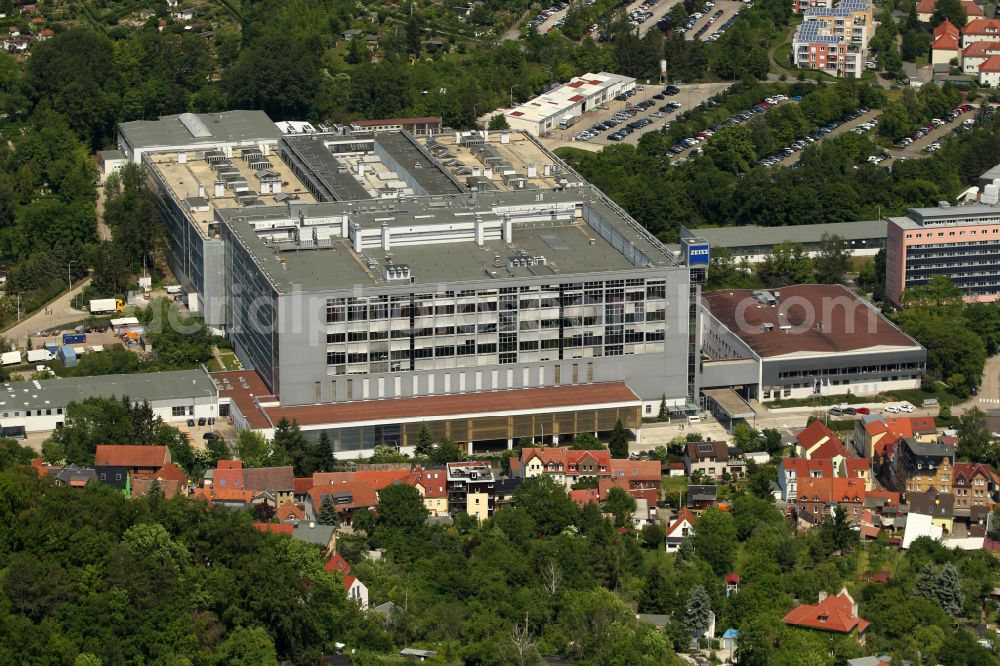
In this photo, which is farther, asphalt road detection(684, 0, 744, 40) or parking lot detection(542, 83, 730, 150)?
asphalt road detection(684, 0, 744, 40)

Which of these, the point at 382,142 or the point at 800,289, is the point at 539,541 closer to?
the point at 800,289

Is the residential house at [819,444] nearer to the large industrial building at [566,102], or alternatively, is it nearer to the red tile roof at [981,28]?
the large industrial building at [566,102]

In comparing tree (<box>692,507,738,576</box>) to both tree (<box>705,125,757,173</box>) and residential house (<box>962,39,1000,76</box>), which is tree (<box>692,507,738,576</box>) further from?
residential house (<box>962,39,1000,76</box>)

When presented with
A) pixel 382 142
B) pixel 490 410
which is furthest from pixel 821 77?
pixel 490 410

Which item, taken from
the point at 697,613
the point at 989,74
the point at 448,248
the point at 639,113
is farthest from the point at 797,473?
the point at 989,74

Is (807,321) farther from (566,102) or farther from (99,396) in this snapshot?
(566,102)

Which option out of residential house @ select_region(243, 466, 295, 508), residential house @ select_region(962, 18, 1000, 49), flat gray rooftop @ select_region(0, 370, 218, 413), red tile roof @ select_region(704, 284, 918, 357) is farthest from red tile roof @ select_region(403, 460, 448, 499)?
residential house @ select_region(962, 18, 1000, 49)
